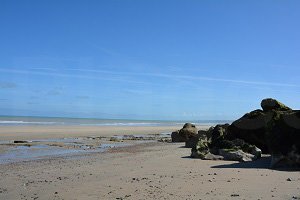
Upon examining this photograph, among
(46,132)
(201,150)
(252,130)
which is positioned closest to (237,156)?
(201,150)

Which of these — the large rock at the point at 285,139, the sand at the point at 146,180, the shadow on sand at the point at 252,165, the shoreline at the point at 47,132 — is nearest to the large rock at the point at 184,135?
the shoreline at the point at 47,132

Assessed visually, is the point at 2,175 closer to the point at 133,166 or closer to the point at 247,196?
the point at 133,166

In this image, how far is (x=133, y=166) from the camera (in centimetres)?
1244

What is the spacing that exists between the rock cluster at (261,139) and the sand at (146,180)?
0.68 m

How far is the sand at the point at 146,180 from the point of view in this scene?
Result: 26.2ft

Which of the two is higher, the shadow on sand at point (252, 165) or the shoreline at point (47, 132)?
the shoreline at point (47, 132)

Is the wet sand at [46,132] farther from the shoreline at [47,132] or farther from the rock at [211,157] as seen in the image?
the rock at [211,157]

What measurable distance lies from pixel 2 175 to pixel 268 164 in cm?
762

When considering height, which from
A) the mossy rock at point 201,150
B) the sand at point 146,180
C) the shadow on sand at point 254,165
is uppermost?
the mossy rock at point 201,150

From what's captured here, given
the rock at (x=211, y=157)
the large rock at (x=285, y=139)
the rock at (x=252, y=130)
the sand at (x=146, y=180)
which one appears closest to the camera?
the sand at (x=146, y=180)

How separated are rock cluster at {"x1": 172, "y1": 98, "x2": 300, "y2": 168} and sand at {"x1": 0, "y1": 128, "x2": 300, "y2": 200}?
677mm

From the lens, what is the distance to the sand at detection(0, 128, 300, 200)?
26.2 feet

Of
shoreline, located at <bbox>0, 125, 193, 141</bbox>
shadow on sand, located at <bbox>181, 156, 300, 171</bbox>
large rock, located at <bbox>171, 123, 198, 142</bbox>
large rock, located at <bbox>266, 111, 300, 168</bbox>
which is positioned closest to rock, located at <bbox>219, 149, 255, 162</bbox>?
shadow on sand, located at <bbox>181, 156, 300, 171</bbox>

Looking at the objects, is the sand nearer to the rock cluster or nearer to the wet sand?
Result: the rock cluster
